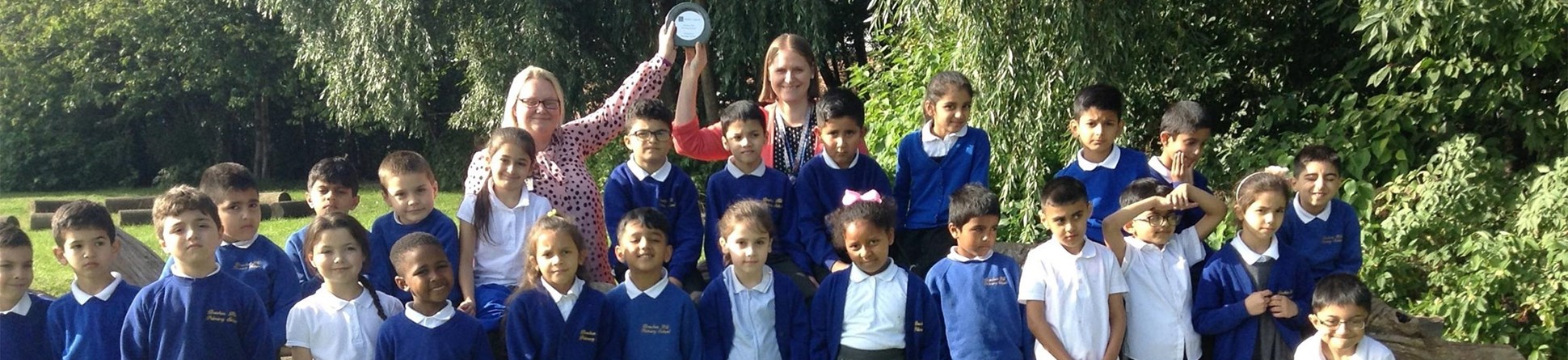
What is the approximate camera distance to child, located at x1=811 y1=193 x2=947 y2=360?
3.75 meters

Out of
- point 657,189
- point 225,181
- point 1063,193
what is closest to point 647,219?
point 657,189

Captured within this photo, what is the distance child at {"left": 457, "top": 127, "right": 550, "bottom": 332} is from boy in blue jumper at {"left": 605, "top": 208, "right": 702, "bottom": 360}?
0.43 meters

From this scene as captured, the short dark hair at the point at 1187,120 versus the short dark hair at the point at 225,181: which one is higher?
the short dark hair at the point at 1187,120

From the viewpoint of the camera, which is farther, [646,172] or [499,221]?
[646,172]

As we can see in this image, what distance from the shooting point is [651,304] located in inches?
148

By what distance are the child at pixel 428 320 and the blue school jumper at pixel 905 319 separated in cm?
95

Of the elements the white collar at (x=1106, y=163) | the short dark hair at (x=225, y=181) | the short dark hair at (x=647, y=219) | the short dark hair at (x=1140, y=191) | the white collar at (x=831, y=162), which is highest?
the white collar at (x=1106, y=163)

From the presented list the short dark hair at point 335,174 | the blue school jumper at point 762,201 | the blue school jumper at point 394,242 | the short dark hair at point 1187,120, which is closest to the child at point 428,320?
the blue school jumper at point 394,242

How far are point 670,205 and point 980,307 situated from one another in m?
1.08

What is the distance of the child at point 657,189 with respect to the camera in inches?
165

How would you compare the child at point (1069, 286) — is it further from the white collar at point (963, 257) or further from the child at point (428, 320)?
the child at point (428, 320)

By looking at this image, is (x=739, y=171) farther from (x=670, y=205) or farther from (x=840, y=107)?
(x=840, y=107)

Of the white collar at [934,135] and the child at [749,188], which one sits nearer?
the child at [749,188]

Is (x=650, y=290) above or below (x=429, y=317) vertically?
above
